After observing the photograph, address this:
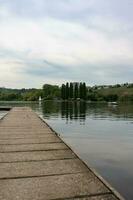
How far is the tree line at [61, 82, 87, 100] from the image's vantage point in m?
164

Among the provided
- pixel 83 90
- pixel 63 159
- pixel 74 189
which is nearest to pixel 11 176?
pixel 74 189

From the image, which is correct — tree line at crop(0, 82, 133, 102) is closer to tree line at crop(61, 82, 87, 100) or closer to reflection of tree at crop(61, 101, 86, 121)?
tree line at crop(61, 82, 87, 100)

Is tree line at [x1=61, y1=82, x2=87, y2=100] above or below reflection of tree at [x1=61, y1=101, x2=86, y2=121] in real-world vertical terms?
above

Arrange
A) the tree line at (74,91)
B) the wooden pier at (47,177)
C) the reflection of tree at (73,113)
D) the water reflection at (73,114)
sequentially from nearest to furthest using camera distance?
the wooden pier at (47,177) < the water reflection at (73,114) < the reflection of tree at (73,113) < the tree line at (74,91)

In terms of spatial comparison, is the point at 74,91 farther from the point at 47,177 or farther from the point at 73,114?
the point at 47,177

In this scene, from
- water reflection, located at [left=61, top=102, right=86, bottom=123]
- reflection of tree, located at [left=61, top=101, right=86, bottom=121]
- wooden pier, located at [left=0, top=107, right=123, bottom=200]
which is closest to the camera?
wooden pier, located at [left=0, top=107, right=123, bottom=200]

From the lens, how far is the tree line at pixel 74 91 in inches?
6437

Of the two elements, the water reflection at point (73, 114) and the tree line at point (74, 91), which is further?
the tree line at point (74, 91)

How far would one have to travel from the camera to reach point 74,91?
539ft

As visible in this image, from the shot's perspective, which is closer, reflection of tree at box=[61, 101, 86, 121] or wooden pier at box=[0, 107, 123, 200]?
wooden pier at box=[0, 107, 123, 200]

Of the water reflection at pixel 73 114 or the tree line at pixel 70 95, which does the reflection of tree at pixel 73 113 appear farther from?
the tree line at pixel 70 95

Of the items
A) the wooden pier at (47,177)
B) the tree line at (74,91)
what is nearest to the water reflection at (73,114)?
the wooden pier at (47,177)

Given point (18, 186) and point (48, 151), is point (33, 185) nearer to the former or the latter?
point (18, 186)

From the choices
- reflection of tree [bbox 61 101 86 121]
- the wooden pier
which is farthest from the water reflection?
the wooden pier
